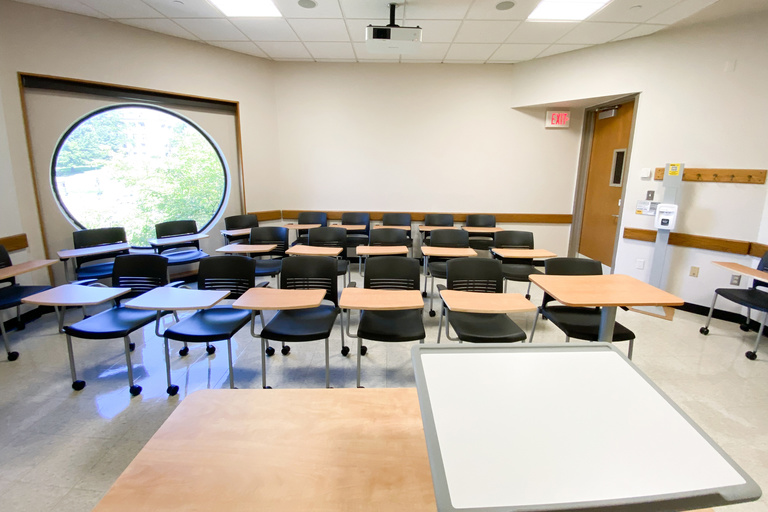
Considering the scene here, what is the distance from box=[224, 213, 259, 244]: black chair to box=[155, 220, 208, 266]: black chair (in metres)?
0.44

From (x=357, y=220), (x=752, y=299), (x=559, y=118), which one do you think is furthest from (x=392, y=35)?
(x=752, y=299)

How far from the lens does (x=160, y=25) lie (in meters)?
4.40

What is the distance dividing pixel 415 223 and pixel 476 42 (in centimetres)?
292

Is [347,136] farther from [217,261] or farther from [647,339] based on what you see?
[647,339]

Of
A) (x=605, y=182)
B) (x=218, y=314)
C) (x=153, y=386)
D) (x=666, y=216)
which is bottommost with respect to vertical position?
(x=153, y=386)

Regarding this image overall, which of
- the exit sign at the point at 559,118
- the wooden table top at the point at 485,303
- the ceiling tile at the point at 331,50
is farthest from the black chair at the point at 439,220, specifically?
the wooden table top at the point at 485,303

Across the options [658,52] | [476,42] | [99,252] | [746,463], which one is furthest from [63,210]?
[658,52]

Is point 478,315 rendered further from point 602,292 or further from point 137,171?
point 137,171

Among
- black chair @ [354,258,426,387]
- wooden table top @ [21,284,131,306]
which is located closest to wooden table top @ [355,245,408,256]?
black chair @ [354,258,426,387]

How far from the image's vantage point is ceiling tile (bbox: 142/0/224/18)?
3785mm

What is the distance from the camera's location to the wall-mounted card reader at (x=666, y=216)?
410 cm

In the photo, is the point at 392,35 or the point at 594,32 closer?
the point at 392,35

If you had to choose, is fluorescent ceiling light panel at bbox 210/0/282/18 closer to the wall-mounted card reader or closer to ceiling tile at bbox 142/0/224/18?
ceiling tile at bbox 142/0/224/18

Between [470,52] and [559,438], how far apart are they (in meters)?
5.69
